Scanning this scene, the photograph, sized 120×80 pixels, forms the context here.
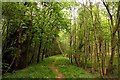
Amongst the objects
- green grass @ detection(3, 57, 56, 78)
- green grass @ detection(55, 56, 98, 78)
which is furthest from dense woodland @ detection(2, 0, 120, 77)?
green grass @ detection(55, 56, 98, 78)

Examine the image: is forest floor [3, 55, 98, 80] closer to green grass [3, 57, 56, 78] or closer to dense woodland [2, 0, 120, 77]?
green grass [3, 57, 56, 78]

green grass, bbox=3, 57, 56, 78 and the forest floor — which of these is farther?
the forest floor

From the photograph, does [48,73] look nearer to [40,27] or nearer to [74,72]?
[74,72]

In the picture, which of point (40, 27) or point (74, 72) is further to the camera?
point (74, 72)

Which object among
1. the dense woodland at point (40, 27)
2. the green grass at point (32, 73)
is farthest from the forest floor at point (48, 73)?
the dense woodland at point (40, 27)

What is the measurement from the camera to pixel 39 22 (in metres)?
19.1

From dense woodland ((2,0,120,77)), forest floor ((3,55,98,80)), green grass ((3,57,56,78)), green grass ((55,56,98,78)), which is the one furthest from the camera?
green grass ((55,56,98,78))

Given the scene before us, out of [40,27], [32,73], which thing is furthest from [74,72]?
[40,27]

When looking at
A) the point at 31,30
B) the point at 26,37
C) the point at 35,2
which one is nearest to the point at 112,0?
the point at 35,2

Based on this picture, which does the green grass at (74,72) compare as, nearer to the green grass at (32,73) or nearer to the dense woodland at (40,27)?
the dense woodland at (40,27)

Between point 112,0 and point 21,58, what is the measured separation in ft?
39.0

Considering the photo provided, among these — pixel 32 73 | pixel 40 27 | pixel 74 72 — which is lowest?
pixel 74 72

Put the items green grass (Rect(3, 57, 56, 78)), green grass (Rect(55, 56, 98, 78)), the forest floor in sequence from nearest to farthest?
green grass (Rect(3, 57, 56, 78)) < the forest floor < green grass (Rect(55, 56, 98, 78))

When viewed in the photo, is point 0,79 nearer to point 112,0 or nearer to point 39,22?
point 39,22
